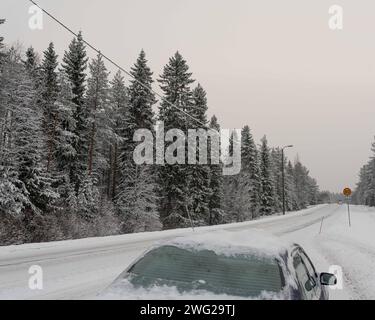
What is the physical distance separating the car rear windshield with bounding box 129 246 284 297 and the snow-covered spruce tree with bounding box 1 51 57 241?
21.0 metres

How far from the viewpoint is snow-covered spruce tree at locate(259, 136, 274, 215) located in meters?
69.6

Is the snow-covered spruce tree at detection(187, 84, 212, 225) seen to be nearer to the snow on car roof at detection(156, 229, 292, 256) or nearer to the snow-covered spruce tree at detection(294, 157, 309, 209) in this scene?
the snow on car roof at detection(156, 229, 292, 256)

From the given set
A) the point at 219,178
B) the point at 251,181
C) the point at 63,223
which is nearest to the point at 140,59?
the point at 219,178

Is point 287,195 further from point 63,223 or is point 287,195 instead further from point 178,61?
point 63,223

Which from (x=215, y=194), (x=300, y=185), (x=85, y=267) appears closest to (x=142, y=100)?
(x=215, y=194)

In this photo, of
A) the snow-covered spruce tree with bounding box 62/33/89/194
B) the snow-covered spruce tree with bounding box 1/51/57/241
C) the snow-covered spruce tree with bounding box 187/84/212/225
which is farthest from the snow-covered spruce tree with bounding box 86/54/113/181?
the snow-covered spruce tree with bounding box 1/51/57/241

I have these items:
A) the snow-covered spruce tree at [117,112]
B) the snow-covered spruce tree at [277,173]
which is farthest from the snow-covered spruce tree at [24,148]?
the snow-covered spruce tree at [277,173]

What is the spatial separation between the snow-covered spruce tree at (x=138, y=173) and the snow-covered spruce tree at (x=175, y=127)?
1.24m

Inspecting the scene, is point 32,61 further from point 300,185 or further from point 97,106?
point 300,185

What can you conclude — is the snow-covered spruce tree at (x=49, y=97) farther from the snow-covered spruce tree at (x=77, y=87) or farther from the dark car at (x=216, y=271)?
the dark car at (x=216, y=271)

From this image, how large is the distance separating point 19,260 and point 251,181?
5104cm
